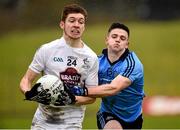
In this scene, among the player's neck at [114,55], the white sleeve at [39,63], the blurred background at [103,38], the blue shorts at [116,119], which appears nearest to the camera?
the white sleeve at [39,63]

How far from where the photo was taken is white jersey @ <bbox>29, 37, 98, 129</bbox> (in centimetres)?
892

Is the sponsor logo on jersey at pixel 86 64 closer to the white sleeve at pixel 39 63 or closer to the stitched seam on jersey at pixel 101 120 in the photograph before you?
the white sleeve at pixel 39 63

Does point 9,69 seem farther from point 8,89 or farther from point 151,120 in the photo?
point 151,120

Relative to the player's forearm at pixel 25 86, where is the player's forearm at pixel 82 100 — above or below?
below

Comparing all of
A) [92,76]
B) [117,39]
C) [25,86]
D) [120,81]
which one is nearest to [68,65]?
[92,76]

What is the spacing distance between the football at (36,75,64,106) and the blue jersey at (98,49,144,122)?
133cm

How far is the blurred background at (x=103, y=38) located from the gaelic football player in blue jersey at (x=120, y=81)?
9.10m

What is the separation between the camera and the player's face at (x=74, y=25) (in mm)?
8883

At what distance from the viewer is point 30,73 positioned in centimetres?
902

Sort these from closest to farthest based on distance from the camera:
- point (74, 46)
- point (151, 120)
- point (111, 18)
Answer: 1. point (74, 46)
2. point (151, 120)
3. point (111, 18)

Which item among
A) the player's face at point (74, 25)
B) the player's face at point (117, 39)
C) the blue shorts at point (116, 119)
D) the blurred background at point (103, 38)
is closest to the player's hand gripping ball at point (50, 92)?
the player's face at point (74, 25)

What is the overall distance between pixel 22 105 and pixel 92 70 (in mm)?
10961

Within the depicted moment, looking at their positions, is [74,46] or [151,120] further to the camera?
[151,120]

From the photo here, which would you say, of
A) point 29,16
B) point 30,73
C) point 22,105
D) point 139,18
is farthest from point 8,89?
point 30,73
